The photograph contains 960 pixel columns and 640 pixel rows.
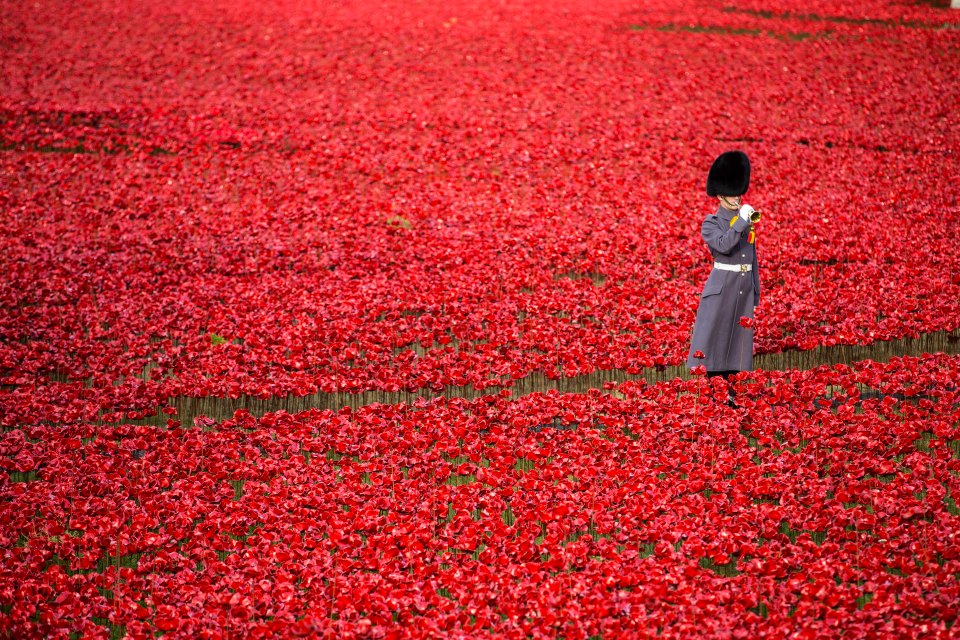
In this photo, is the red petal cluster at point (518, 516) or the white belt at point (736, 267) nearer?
the red petal cluster at point (518, 516)

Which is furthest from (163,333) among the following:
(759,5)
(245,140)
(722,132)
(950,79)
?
(759,5)

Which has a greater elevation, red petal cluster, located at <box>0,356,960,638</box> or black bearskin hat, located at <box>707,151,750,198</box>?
black bearskin hat, located at <box>707,151,750,198</box>

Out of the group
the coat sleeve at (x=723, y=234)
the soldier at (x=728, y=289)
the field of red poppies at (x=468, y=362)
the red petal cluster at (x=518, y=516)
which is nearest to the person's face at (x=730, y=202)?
the soldier at (x=728, y=289)

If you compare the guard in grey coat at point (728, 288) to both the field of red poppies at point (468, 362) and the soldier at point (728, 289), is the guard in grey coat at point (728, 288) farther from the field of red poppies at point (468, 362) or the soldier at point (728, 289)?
the field of red poppies at point (468, 362)

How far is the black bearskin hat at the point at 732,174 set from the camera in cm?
743

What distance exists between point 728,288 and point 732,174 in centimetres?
105

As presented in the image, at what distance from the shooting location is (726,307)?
739cm

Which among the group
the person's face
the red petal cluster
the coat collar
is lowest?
the red petal cluster

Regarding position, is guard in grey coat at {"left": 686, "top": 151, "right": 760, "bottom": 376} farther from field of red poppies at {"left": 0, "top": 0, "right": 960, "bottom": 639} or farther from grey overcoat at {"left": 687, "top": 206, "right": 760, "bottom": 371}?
field of red poppies at {"left": 0, "top": 0, "right": 960, "bottom": 639}

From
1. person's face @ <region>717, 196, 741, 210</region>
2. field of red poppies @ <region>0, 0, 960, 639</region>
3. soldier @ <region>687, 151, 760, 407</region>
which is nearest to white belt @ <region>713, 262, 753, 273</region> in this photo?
soldier @ <region>687, 151, 760, 407</region>

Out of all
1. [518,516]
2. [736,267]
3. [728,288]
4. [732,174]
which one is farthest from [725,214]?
[518,516]

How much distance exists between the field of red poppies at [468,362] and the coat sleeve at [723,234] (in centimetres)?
110

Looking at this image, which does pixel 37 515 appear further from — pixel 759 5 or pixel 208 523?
pixel 759 5

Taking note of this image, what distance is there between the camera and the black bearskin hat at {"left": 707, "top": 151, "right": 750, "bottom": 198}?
743 centimetres
